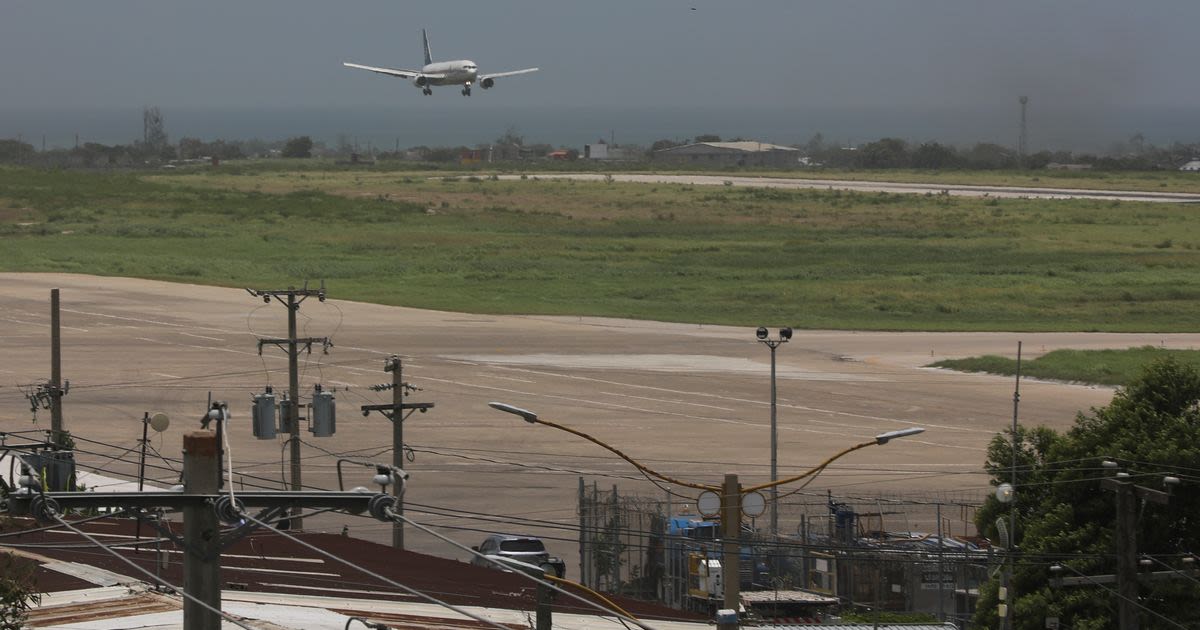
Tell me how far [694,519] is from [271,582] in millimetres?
18287

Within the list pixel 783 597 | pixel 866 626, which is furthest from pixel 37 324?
pixel 866 626

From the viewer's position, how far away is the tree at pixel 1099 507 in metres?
36.3

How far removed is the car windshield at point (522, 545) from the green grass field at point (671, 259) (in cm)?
6011

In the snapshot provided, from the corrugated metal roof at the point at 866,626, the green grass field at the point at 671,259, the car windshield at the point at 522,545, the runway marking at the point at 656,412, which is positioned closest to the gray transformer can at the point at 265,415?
the car windshield at the point at 522,545

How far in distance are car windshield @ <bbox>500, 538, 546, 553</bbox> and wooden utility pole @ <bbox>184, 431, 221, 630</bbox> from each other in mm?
30647

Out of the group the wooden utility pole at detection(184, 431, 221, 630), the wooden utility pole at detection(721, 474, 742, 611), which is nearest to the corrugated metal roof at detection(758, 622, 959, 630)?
the wooden utility pole at detection(721, 474, 742, 611)

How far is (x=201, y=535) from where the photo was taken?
15.8 metres

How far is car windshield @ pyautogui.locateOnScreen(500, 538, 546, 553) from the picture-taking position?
46.3 metres

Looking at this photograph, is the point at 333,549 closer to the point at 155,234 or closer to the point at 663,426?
the point at 663,426

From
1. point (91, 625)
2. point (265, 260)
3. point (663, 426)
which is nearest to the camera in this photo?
point (91, 625)

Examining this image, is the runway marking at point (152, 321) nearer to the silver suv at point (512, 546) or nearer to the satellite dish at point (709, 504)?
the silver suv at point (512, 546)

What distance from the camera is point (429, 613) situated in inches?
1187

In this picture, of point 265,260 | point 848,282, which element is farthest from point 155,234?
point 848,282

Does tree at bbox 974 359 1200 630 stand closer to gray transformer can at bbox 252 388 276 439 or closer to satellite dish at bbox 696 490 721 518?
satellite dish at bbox 696 490 721 518
